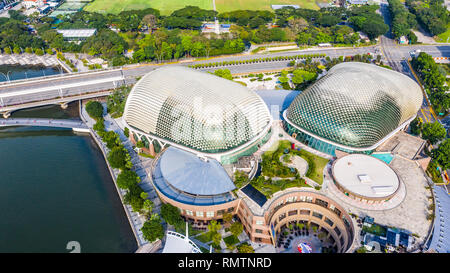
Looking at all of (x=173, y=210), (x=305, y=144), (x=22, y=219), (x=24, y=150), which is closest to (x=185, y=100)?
(x=173, y=210)

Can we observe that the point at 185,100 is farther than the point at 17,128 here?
No

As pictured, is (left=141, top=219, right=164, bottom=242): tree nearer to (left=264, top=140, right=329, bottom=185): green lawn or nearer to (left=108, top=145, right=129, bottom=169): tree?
(left=108, top=145, right=129, bottom=169): tree

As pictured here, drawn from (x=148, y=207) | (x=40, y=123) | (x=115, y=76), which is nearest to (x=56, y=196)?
(x=148, y=207)

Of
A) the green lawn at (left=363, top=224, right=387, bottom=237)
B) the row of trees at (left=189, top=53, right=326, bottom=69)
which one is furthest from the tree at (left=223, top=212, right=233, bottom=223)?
the row of trees at (left=189, top=53, right=326, bottom=69)

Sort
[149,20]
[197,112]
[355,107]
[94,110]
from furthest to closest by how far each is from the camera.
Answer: [149,20] < [94,110] < [355,107] < [197,112]

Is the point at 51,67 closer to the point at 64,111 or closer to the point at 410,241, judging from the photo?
the point at 64,111

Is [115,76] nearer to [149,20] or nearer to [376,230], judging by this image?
[149,20]
